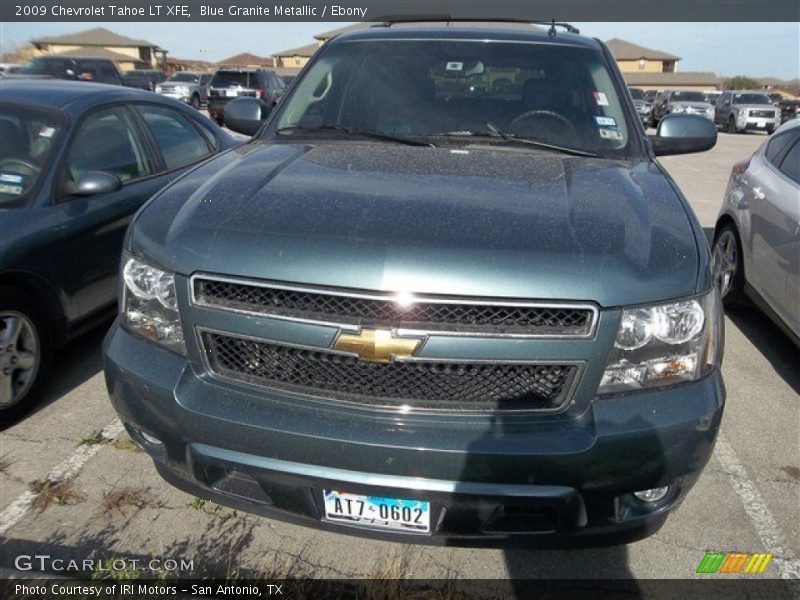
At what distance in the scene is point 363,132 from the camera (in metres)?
3.28

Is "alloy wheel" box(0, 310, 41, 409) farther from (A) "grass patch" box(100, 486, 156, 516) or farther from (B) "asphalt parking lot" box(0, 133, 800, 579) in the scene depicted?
(A) "grass patch" box(100, 486, 156, 516)

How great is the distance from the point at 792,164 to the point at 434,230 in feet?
12.3

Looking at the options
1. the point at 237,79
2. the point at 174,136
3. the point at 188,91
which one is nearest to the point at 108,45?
the point at 188,91

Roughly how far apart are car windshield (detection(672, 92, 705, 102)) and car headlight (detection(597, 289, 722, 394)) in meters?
31.0

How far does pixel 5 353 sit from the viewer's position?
3385mm

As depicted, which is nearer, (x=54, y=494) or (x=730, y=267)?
(x=54, y=494)

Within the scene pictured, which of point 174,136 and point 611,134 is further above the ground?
point 611,134

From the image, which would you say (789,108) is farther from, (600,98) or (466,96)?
(466,96)

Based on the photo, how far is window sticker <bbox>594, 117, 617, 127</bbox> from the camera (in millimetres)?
3238

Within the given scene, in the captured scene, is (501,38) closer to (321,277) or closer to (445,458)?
(321,277)

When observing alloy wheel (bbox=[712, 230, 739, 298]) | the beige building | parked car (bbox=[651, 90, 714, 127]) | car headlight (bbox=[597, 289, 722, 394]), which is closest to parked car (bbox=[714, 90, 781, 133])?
parked car (bbox=[651, 90, 714, 127])

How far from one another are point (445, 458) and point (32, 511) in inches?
75.2

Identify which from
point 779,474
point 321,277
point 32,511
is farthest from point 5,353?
point 779,474

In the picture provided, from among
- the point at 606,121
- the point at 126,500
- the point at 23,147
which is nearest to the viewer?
the point at 126,500
